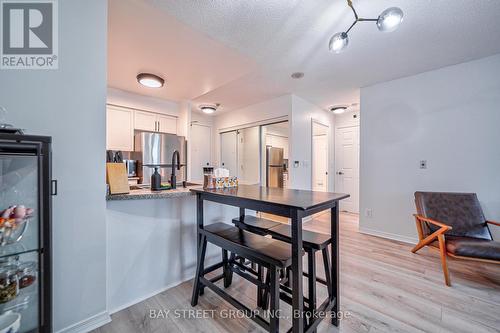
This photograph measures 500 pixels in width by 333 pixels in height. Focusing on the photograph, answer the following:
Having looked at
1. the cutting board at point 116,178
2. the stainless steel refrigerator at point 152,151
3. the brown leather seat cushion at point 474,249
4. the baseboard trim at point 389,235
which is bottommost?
the baseboard trim at point 389,235

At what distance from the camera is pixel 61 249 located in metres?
1.19

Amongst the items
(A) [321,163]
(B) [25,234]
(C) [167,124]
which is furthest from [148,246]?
(A) [321,163]

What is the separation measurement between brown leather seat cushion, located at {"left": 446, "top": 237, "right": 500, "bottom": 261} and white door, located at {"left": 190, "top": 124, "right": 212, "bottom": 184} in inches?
175

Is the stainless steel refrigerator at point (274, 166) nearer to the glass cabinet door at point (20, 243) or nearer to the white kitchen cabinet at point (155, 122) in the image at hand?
the white kitchen cabinet at point (155, 122)

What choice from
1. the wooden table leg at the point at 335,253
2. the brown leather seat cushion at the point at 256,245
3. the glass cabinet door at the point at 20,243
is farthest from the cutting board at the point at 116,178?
the wooden table leg at the point at 335,253

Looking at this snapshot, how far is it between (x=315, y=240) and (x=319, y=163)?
4.16 m

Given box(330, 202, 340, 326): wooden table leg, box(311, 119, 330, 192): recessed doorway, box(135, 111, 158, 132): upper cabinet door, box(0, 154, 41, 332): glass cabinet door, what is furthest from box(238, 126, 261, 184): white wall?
box(0, 154, 41, 332): glass cabinet door

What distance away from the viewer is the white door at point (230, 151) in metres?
4.97

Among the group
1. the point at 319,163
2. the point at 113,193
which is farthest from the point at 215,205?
the point at 319,163

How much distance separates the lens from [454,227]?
7.36 ft

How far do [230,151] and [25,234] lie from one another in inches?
163

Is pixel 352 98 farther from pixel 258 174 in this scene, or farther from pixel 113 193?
pixel 113 193

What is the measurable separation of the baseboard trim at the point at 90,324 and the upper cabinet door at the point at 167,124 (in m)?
3.06

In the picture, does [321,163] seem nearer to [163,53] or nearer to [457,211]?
[457,211]
